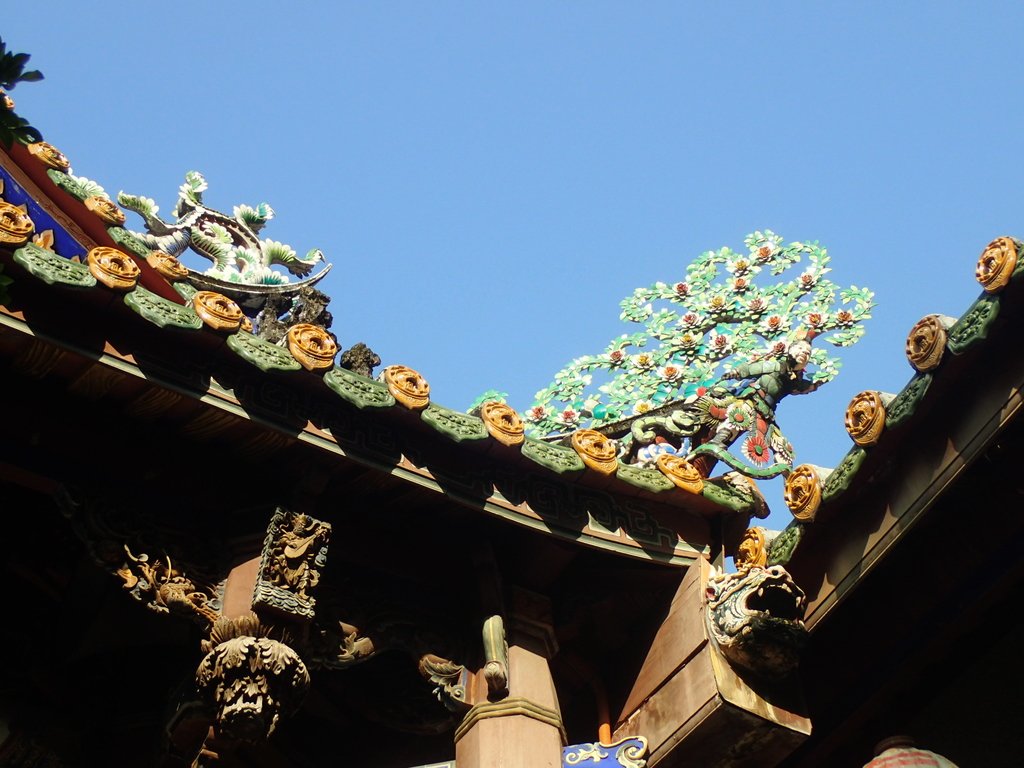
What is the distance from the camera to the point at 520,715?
19.6 feet

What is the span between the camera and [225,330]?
18.3 ft

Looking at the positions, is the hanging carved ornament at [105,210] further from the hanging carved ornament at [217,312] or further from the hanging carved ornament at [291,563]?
the hanging carved ornament at [291,563]

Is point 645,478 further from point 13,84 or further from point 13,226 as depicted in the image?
point 13,84

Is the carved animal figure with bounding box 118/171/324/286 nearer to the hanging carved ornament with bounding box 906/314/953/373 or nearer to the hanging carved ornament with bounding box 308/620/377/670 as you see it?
the hanging carved ornament with bounding box 308/620/377/670

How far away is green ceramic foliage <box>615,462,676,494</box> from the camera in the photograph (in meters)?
6.26

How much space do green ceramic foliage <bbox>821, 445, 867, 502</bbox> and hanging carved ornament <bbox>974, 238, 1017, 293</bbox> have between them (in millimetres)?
928

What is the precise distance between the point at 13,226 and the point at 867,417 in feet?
11.5

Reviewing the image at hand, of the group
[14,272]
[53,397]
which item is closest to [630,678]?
[53,397]

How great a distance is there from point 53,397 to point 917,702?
4.09m

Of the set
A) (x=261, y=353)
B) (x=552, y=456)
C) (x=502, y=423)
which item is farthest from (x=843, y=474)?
(x=261, y=353)

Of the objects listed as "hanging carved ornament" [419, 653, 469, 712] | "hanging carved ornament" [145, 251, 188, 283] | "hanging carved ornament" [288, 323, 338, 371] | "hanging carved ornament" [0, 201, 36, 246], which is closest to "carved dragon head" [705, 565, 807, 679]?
"hanging carved ornament" [419, 653, 469, 712]

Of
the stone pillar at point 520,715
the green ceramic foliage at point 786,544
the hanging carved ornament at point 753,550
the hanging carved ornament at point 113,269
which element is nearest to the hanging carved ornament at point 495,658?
the stone pillar at point 520,715

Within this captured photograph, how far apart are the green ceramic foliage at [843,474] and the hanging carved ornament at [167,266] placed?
3.88 meters

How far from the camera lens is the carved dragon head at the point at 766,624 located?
19.2 feet
